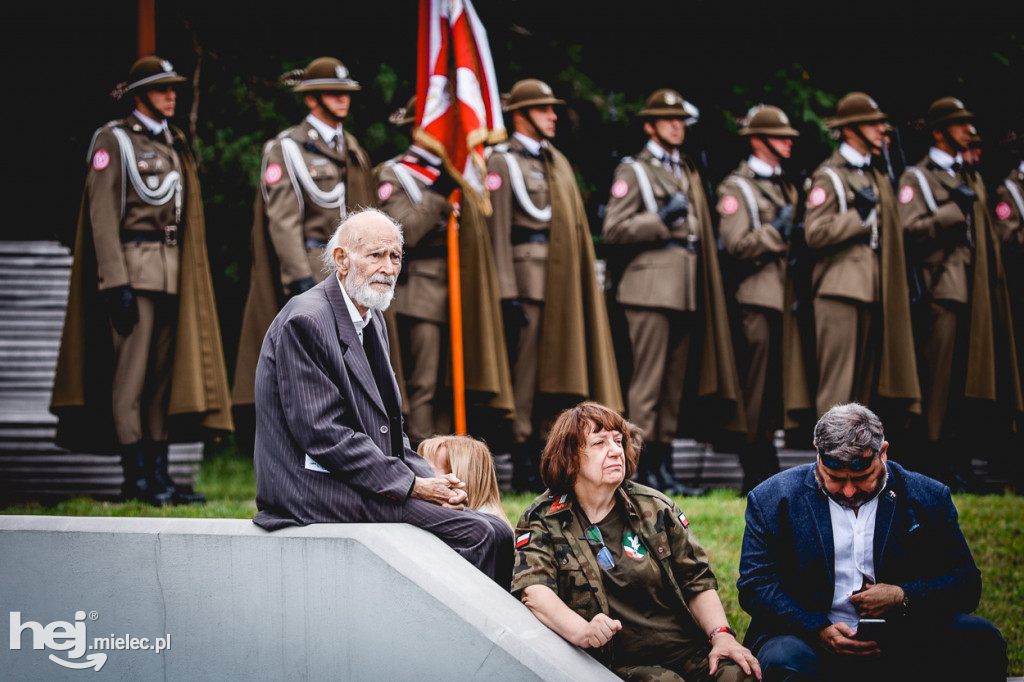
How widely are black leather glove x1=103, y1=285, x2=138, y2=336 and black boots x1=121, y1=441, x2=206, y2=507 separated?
0.65 m

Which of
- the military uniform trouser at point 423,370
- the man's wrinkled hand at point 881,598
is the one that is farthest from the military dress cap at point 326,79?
the man's wrinkled hand at point 881,598

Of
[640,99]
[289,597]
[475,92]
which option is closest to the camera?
[289,597]

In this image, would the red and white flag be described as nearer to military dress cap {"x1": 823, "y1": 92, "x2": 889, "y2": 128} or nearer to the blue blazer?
military dress cap {"x1": 823, "y1": 92, "x2": 889, "y2": 128}

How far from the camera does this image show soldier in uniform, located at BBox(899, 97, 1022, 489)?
8.66 m

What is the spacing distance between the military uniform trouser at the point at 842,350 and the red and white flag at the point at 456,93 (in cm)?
238

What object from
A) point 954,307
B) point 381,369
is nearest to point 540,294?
point 954,307

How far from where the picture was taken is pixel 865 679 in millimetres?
4301

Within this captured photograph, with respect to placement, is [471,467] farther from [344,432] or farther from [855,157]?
[855,157]

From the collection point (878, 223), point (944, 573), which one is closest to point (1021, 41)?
point (878, 223)

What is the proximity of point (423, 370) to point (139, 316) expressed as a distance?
163cm

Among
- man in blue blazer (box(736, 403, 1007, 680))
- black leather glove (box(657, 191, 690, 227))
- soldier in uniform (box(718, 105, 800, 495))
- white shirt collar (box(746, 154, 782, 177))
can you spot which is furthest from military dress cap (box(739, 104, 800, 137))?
man in blue blazer (box(736, 403, 1007, 680))

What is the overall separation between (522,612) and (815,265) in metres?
4.94

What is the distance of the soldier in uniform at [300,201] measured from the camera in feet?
23.9

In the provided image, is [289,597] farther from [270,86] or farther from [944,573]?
[270,86]
